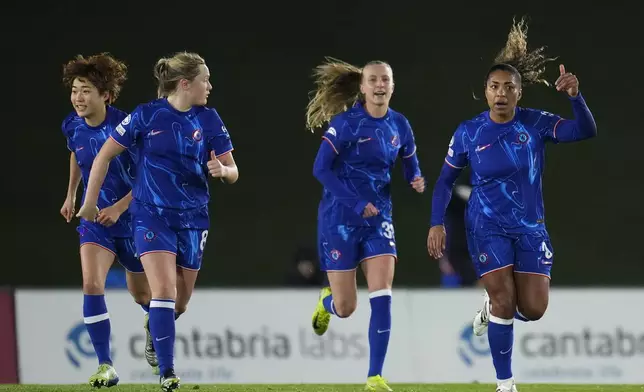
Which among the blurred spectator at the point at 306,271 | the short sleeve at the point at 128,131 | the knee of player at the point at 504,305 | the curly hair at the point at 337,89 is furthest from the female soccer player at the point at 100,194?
the blurred spectator at the point at 306,271

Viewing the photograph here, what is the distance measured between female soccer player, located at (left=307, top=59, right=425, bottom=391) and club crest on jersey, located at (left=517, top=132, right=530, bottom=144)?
0.77 m

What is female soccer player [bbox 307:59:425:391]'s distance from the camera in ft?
25.9

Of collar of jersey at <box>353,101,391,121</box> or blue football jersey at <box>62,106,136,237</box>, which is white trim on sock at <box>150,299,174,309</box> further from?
collar of jersey at <box>353,101,391,121</box>

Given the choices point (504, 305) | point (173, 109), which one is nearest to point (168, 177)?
point (173, 109)

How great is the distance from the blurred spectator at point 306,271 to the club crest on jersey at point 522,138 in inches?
259

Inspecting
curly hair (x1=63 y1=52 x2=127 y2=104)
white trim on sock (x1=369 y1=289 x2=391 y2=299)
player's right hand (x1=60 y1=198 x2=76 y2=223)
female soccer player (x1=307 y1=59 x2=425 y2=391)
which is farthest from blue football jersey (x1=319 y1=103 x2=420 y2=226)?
player's right hand (x1=60 y1=198 x2=76 y2=223)

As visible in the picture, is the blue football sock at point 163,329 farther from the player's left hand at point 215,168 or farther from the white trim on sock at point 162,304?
the player's left hand at point 215,168

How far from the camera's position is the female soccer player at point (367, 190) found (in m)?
7.89

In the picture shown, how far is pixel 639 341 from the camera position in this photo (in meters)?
11.6

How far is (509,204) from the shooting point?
24.1 ft

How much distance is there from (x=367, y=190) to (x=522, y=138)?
3.79 ft

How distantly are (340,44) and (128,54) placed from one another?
2.93 metres

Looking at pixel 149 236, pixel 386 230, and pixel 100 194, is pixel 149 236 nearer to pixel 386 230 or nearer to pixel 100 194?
pixel 100 194

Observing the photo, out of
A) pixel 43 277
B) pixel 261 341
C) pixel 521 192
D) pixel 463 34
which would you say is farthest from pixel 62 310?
pixel 463 34
